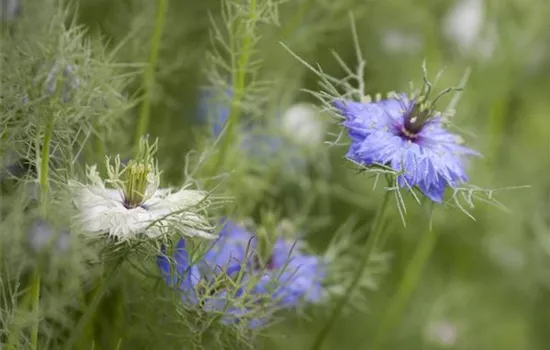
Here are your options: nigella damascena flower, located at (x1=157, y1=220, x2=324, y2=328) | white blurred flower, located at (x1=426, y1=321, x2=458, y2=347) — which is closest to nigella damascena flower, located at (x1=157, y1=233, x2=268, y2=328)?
nigella damascena flower, located at (x1=157, y1=220, x2=324, y2=328)

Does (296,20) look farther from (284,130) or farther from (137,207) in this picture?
(137,207)

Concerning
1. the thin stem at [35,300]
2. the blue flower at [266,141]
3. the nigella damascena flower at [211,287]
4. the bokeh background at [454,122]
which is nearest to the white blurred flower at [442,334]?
the bokeh background at [454,122]

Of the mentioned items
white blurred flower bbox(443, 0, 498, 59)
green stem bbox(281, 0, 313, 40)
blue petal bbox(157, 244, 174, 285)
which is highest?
white blurred flower bbox(443, 0, 498, 59)

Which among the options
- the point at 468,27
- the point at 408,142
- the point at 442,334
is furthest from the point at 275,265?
the point at 468,27

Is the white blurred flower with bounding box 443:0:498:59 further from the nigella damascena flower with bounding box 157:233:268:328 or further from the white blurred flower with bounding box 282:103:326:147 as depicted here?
the nigella damascena flower with bounding box 157:233:268:328

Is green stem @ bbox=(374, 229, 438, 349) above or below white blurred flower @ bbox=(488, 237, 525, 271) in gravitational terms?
below

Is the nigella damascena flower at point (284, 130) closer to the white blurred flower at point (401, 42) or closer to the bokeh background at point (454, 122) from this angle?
the bokeh background at point (454, 122)

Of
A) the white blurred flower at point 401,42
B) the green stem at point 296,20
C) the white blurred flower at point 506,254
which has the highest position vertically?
the white blurred flower at point 401,42

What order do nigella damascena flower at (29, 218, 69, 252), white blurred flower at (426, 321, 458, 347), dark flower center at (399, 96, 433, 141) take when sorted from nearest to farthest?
1. nigella damascena flower at (29, 218, 69, 252)
2. dark flower center at (399, 96, 433, 141)
3. white blurred flower at (426, 321, 458, 347)
